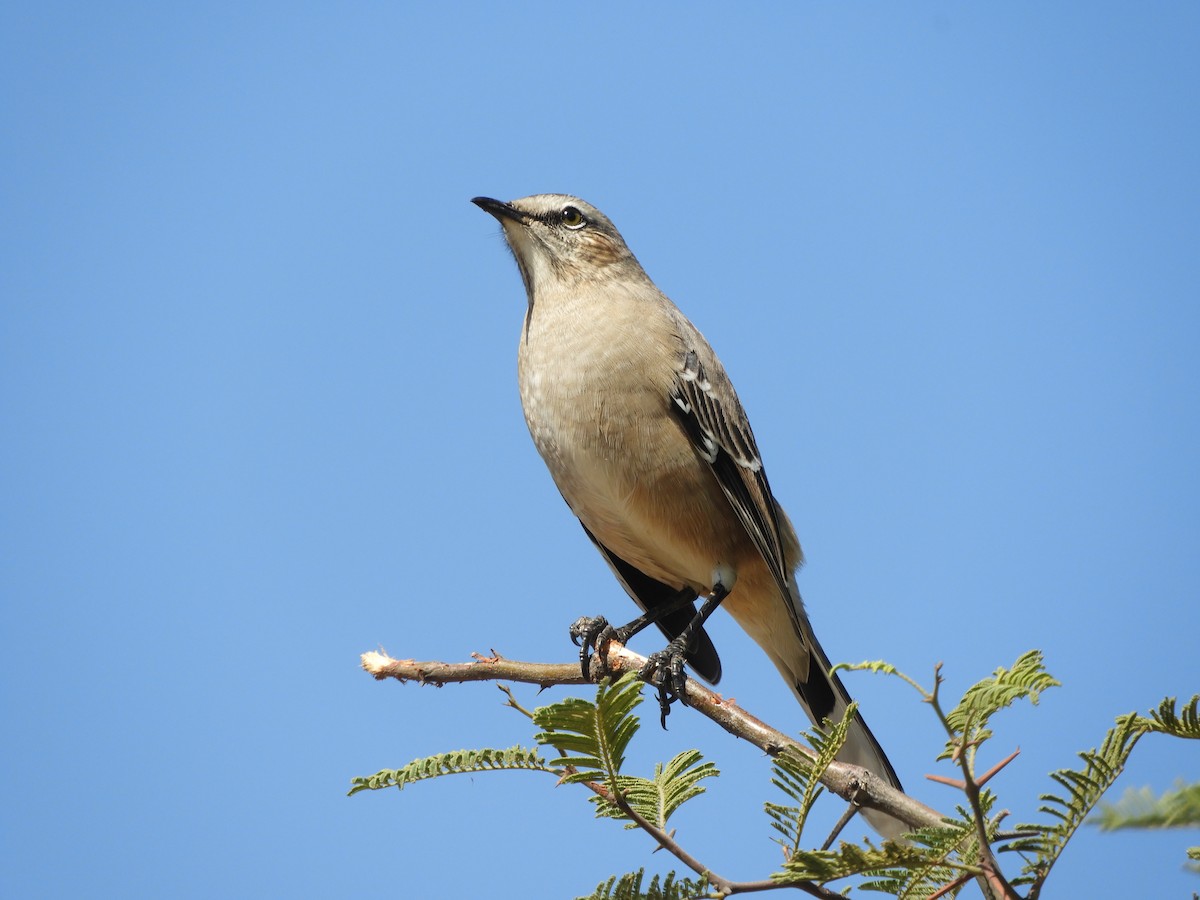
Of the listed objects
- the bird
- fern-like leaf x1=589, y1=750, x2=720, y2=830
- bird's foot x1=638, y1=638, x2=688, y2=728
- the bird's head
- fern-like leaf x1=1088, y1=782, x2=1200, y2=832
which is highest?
the bird's head

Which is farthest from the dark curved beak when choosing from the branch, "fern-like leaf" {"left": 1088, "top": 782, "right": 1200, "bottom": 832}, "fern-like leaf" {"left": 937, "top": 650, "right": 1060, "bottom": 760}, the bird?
"fern-like leaf" {"left": 1088, "top": 782, "right": 1200, "bottom": 832}

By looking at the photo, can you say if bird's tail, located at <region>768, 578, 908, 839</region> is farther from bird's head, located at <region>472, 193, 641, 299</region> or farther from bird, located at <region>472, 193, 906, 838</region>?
bird's head, located at <region>472, 193, 641, 299</region>

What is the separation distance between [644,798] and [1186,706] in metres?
1.28

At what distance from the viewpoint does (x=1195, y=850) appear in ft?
7.73

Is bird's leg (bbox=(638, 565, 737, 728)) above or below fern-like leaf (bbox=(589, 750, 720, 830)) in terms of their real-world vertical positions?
above

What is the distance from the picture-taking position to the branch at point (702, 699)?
2.89 meters

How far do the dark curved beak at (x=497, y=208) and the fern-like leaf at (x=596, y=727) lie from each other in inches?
166

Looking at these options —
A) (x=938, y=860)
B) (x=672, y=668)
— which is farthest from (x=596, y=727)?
(x=672, y=668)

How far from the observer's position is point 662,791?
2674 millimetres

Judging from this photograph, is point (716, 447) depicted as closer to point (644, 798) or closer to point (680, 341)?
point (680, 341)

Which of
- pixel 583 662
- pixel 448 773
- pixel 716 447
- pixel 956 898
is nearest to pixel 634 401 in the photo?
pixel 716 447

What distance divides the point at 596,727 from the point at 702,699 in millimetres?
1345

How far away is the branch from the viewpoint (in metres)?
2.89

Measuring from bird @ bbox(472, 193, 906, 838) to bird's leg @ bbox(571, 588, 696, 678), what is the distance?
0.04 feet
